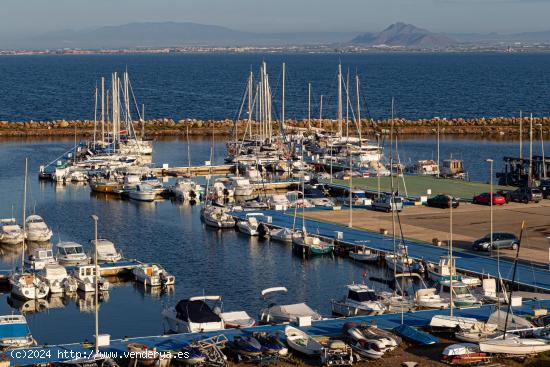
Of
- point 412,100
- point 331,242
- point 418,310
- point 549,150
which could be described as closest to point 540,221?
point 331,242

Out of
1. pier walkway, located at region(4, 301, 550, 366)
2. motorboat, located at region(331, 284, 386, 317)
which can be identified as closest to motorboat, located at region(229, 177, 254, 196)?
motorboat, located at region(331, 284, 386, 317)

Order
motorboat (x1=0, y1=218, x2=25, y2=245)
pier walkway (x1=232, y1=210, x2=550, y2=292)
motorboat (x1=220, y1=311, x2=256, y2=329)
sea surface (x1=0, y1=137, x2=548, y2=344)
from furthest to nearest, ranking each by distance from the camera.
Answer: motorboat (x1=0, y1=218, x2=25, y2=245) → pier walkway (x1=232, y1=210, x2=550, y2=292) → sea surface (x1=0, y1=137, x2=548, y2=344) → motorboat (x1=220, y1=311, x2=256, y2=329)

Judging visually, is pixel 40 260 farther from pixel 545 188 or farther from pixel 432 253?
pixel 545 188

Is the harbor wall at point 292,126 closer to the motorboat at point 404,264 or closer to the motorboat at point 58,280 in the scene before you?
the motorboat at point 404,264

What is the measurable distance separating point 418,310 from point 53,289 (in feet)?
41.2

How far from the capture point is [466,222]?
164 ft

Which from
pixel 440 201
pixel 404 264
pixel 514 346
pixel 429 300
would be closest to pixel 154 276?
pixel 404 264

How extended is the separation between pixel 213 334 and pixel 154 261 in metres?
13.1

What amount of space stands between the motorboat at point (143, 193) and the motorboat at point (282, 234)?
12.3m

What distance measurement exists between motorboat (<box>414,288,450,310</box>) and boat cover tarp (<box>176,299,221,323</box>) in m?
6.46

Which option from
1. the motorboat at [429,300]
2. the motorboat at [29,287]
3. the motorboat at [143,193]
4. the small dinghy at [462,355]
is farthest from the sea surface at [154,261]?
the small dinghy at [462,355]

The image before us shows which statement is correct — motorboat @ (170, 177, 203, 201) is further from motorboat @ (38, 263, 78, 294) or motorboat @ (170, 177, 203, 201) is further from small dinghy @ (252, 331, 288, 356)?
small dinghy @ (252, 331, 288, 356)

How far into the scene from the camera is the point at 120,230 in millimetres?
51281

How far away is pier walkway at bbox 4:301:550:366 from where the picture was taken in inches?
1163
